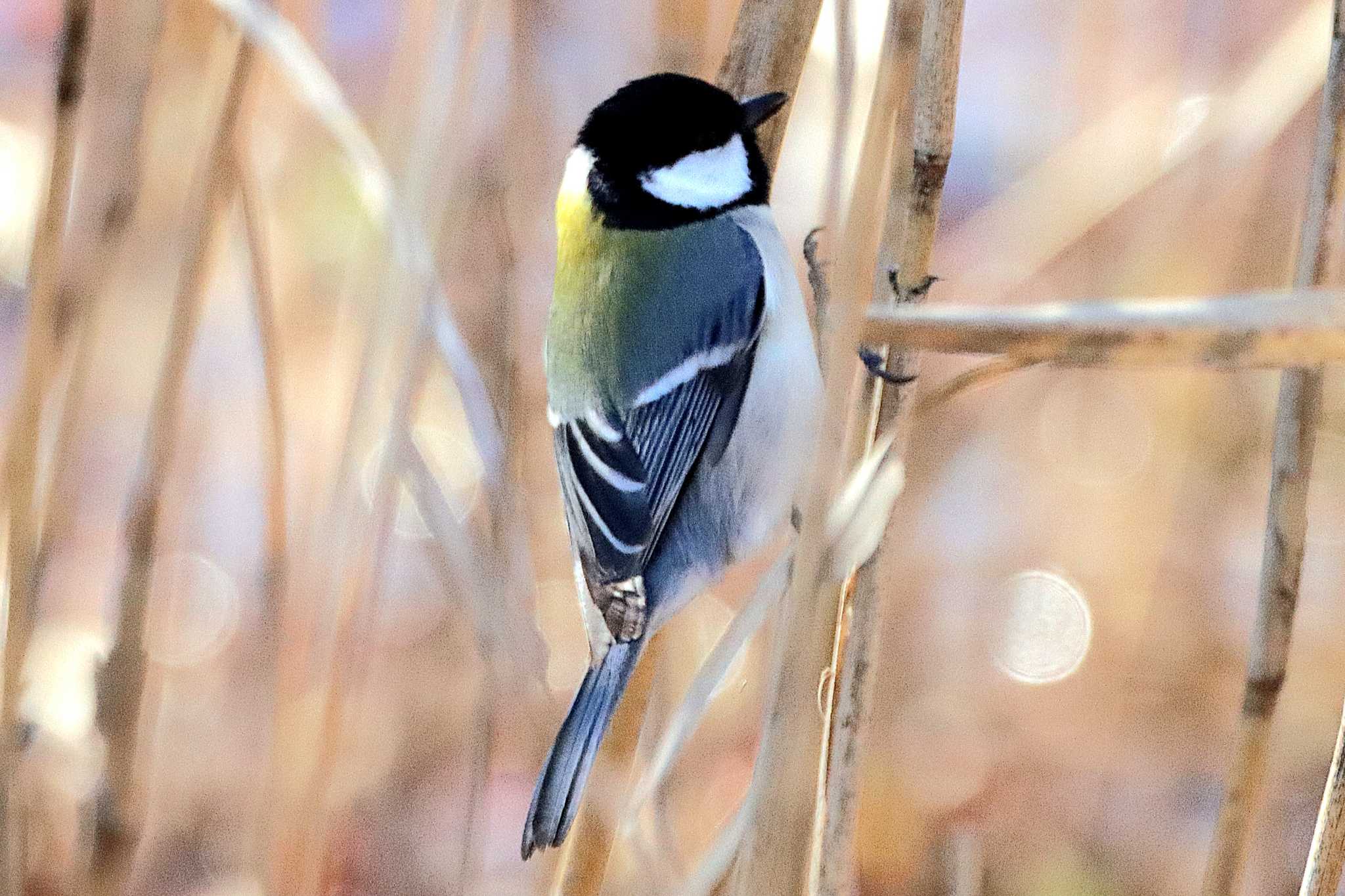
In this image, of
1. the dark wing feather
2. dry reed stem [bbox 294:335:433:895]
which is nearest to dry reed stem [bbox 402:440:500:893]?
dry reed stem [bbox 294:335:433:895]

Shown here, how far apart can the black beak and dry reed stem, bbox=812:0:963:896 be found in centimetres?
16

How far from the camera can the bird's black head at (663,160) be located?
106 centimetres

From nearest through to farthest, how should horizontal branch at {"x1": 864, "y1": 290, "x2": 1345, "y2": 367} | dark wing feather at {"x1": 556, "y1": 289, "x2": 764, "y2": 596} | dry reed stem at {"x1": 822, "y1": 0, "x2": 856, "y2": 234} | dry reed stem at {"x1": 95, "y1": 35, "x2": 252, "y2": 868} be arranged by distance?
horizontal branch at {"x1": 864, "y1": 290, "x2": 1345, "y2": 367} < dry reed stem at {"x1": 822, "y1": 0, "x2": 856, "y2": 234} < dry reed stem at {"x1": 95, "y1": 35, "x2": 252, "y2": 868} < dark wing feather at {"x1": 556, "y1": 289, "x2": 764, "y2": 596}

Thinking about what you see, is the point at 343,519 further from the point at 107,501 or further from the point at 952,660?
the point at 107,501

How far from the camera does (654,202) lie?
1.20 m

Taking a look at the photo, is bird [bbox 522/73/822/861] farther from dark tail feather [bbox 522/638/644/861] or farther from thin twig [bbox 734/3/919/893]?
thin twig [bbox 734/3/919/893]

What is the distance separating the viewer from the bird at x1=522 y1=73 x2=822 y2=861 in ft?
3.44

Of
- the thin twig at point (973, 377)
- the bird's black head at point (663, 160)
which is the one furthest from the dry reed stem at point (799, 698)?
the bird's black head at point (663, 160)

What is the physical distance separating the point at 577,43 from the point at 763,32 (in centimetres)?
105

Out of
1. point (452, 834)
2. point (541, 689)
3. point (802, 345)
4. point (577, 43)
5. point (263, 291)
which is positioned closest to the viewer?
point (541, 689)

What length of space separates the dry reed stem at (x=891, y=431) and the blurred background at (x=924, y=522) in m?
0.37

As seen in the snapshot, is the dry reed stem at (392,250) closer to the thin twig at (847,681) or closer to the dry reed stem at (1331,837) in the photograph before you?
the thin twig at (847,681)

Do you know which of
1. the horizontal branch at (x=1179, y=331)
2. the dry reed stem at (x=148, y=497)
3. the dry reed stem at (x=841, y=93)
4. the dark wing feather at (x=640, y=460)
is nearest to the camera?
the horizontal branch at (x=1179, y=331)

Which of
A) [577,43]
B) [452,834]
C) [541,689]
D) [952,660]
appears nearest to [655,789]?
[541,689]
